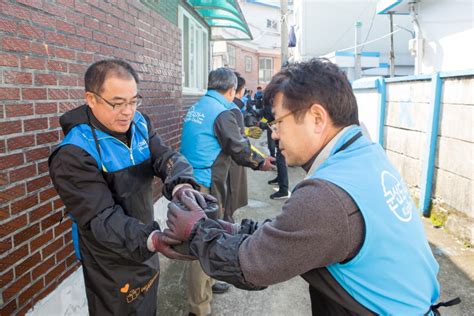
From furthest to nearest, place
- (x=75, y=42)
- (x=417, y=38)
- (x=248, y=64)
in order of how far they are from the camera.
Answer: (x=248, y=64)
(x=417, y=38)
(x=75, y=42)

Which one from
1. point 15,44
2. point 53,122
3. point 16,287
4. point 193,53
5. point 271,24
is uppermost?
point 271,24

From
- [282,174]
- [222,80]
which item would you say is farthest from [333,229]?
[282,174]

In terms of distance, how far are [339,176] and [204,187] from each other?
2.43 meters

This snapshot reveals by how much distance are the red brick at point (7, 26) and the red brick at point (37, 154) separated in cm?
65

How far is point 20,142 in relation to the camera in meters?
2.11

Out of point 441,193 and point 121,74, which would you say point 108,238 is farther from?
point 441,193

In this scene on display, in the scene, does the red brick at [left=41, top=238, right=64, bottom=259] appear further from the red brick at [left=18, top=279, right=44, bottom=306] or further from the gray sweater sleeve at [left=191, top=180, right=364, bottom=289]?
the gray sweater sleeve at [left=191, top=180, right=364, bottom=289]

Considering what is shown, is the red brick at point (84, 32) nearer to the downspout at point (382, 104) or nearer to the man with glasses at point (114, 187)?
the man with glasses at point (114, 187)

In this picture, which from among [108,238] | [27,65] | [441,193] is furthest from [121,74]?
[441,193]

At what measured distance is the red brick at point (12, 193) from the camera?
1969 mm

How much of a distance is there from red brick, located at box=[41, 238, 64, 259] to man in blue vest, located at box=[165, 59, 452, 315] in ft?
4.30

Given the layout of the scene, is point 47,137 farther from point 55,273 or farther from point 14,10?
point 55,273

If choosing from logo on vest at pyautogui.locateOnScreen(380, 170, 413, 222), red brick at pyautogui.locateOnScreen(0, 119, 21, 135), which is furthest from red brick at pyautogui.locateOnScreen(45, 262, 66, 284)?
logo on vest at pyautogui.locateOnScreen(380, 170, 413, 222)

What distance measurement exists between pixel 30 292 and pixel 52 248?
1.02 feet
